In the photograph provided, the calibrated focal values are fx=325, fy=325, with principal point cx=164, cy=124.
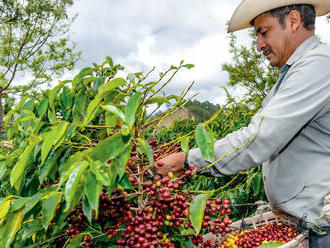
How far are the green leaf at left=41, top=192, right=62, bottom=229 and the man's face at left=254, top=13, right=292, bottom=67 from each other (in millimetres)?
1291

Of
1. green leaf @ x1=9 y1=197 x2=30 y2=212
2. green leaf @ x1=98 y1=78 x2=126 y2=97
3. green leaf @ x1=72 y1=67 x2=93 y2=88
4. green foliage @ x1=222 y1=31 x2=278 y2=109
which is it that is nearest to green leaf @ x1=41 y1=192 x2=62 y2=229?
green leaf @ x1=9 y1=197 x2=30 y2=212

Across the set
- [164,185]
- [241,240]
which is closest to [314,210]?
[241,240]

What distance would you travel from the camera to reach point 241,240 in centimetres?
179

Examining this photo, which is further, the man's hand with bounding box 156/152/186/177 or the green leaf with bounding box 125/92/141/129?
the man's hand with bounding box 156/152/186/177

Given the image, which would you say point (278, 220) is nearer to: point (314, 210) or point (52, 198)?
point (314, 210)

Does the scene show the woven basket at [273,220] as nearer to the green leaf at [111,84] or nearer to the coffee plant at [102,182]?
the coffee plant at [102,182]

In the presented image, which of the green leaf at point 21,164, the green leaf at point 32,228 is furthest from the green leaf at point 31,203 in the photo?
the green leaf at point 32,228

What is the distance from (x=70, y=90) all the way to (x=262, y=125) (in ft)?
2.74

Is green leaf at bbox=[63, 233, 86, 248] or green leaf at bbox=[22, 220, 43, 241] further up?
green leaf at bbox=[22, 220, 43, 241]

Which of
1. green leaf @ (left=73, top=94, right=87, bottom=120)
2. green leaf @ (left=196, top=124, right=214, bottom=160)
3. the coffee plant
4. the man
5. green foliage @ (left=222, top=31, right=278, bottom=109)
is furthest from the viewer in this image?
green foliage @ (left=222, top=31, right=278, bottom=109)

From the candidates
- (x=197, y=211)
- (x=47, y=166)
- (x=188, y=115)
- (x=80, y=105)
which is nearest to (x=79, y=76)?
(x=80, y=105)

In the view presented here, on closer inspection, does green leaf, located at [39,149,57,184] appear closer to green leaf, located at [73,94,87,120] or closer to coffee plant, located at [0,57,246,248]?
coffee plant, located at [0,57,246,248]

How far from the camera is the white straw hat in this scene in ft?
5.36

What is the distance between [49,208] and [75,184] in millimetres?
192
